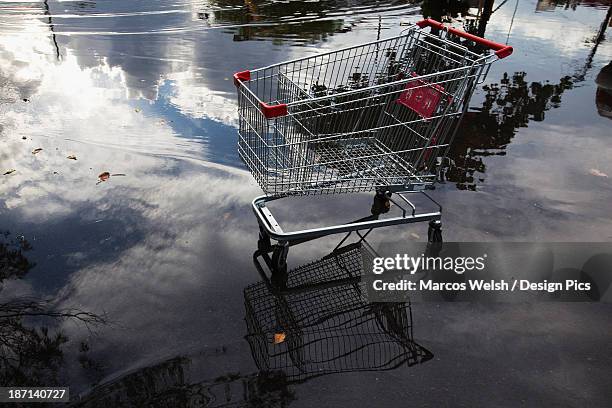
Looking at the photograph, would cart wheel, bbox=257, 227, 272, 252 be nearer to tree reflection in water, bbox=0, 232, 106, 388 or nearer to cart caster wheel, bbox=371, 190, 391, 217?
cart caster wheel, bbox=371, 190, 391, 217

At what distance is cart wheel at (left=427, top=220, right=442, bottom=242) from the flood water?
0.75 feet

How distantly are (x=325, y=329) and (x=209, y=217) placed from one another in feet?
5.26

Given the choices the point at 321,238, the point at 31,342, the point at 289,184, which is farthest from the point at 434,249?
the point at 31,342

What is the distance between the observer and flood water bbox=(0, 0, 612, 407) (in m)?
2.93

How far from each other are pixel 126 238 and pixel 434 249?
8.17 feet

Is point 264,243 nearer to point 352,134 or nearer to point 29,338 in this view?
point 352,134

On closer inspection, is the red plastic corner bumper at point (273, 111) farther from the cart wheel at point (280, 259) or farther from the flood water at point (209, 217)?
the flood water at point (209, 217)

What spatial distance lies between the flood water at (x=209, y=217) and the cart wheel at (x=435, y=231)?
23 cm

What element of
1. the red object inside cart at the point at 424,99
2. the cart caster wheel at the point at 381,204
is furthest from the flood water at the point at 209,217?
the red object inside cart at the point at 424,99

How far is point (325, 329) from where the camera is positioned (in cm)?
332

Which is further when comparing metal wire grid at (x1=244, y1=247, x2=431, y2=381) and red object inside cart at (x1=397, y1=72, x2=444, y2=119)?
red object inside cart at (x1=397, y1=72, x2=444, y2=119)

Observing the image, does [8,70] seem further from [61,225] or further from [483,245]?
[483,245]

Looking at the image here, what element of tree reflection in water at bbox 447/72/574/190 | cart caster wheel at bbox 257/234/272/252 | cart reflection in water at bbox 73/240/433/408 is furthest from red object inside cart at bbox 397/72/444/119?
cart caster wheel at bbox 257/234/272/252

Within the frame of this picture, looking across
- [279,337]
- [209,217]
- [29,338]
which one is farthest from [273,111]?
[29,338]
